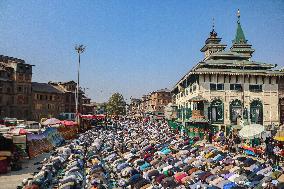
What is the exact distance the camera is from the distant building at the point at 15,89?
7062cm

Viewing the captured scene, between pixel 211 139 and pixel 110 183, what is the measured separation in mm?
21534

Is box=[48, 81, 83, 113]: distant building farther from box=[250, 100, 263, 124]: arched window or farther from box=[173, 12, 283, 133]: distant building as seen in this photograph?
box=[250, 100, 263, 124]: arched window

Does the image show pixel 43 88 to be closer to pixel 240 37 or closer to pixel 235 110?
pixel 240 37

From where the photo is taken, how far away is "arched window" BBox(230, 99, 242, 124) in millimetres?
47250

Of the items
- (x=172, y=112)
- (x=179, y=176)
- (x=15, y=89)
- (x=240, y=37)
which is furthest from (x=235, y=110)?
(x=15, y=89)

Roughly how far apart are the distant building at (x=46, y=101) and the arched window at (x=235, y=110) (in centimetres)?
5061

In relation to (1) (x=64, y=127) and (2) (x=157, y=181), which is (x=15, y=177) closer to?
(2) (x=157, y=181)

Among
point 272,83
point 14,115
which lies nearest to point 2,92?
point 14,115

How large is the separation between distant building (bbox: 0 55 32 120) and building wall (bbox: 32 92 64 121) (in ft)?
12.6

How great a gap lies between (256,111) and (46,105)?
55.1 meters

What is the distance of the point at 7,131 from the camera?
32.6 metres

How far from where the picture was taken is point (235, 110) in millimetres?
47438

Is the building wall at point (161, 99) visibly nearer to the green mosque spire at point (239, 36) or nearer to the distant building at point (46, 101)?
the distant building at point (46, 101)

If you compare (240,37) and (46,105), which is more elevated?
(240,37)
